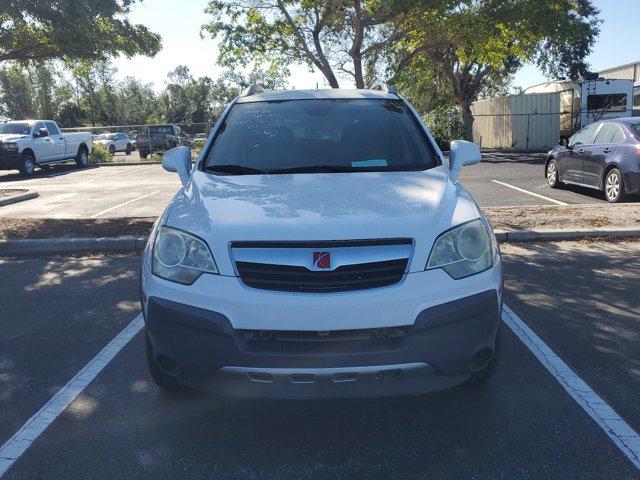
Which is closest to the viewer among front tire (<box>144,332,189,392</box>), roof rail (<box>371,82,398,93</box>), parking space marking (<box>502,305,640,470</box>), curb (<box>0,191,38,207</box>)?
parking space marking (<box>502,305,640,470</box>)

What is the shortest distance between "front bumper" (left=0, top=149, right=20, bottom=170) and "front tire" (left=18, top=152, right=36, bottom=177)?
0.21 metres

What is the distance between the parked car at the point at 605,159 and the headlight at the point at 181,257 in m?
9.11

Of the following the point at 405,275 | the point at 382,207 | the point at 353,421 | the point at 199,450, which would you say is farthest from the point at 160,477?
the point at 382,207

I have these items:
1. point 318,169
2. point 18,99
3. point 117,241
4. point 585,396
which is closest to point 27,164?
point 117,241

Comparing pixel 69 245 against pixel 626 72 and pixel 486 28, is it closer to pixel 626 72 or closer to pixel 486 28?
pixel 486 28

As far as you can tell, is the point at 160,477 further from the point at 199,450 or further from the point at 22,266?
the point at 22,266

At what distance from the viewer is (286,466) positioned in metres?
2.79

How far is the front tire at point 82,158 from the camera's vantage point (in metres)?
25.5

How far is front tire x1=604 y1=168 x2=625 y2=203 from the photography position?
33.5 ft

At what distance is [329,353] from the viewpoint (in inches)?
108

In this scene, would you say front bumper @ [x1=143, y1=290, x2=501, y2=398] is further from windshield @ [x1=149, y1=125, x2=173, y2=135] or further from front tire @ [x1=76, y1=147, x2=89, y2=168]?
windshield @ [x1=149, y1=125, x2=173, y2=135]

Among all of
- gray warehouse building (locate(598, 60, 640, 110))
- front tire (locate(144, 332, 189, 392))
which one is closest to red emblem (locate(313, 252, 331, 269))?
front tire (locate(144, 332, 189, 392))

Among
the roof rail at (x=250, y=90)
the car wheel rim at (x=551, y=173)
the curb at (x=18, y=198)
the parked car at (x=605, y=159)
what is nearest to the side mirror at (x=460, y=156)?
the roof rail at (x=250, y=90)

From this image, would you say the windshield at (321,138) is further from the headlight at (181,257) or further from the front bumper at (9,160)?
the front bumper at (9,160)
